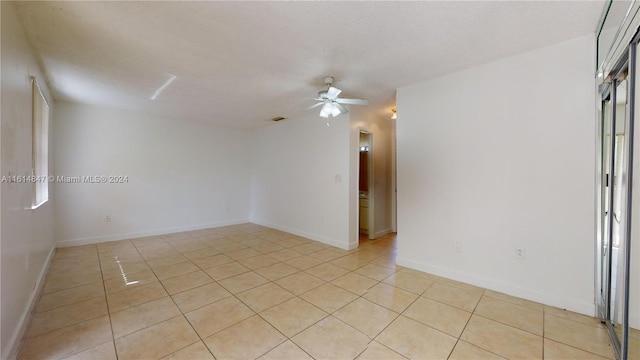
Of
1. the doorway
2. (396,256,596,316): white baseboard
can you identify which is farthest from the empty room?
the doorway

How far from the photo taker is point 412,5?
175 centimetres

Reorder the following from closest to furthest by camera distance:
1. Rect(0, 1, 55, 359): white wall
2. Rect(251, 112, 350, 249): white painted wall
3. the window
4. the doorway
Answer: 1. Rect(0, 1, 55, 359): white wall
2. the window
3. Rect(251, 112, 350, 249): white painted wall
4. the doorway

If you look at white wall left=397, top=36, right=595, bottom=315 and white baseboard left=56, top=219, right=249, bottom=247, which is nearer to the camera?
white wall left=397, top=36, right=595, bottom=315

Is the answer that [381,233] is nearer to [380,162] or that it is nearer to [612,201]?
[380,162]

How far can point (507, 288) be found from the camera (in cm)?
251

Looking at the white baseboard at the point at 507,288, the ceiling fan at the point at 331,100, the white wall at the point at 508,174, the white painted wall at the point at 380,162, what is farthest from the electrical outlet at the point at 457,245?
the ceiling fan at the point at 331,100

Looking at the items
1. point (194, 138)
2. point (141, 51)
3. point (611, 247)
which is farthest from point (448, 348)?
point (194, 138)

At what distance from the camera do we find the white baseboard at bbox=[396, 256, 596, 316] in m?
2.17

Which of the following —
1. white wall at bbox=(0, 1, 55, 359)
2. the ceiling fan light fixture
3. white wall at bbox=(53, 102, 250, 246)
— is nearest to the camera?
white wall at bbox=(0, 1, 55, 359)

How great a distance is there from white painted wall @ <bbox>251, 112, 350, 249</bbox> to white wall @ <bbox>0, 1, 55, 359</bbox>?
354cm

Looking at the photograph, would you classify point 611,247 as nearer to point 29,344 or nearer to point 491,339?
point 491,339

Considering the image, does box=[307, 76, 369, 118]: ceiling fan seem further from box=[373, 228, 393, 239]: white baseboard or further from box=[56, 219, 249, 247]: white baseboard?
box=[56, 219, 249, 247]: white baseboard

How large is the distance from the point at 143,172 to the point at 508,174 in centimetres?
597

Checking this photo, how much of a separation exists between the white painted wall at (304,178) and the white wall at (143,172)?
0.65 meters
